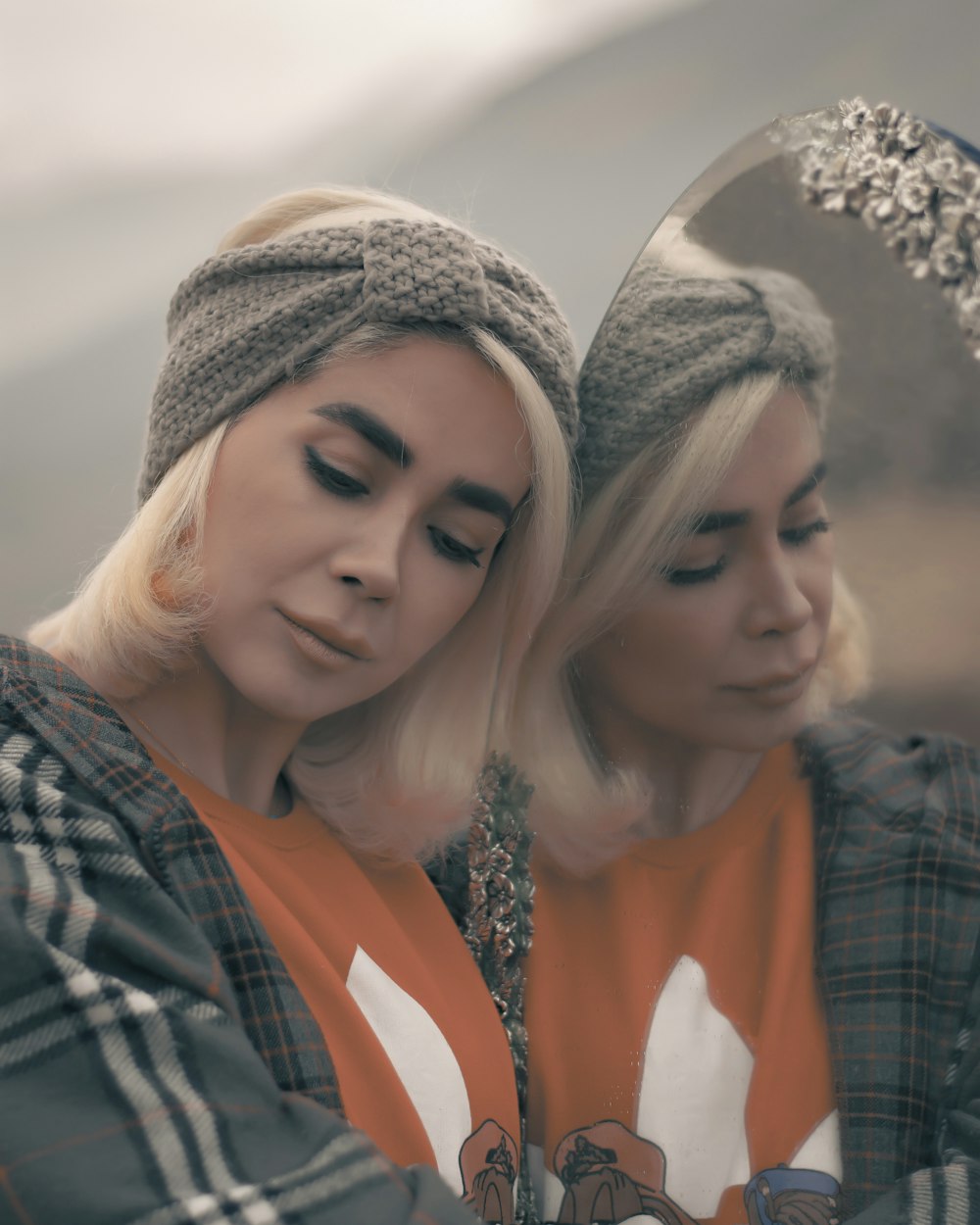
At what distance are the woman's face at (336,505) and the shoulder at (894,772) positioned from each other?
0.39 m

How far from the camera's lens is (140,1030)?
786mm

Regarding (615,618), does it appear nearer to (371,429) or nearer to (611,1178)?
(371,429)

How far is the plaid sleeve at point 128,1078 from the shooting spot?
2.39ft

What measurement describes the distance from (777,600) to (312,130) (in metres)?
0.62

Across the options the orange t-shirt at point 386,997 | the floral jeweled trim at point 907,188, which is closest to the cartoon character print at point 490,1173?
the orange t-shirt at point 386,997

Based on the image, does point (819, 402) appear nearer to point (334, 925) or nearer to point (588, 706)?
point (588, 706)

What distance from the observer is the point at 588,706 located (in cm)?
115

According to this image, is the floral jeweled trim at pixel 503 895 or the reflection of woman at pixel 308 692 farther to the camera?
the floral jeweled trim at pixel 503 895

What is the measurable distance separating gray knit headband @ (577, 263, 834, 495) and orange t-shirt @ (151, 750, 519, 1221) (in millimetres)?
432

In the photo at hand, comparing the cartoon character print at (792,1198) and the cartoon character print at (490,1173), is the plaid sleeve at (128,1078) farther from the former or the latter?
the cartoon character print at (792,1198)

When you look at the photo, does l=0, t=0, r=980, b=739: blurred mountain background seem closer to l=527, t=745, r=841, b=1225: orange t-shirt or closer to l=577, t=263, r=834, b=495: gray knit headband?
l=577, t=263, r=834, b=495: gray knit headband

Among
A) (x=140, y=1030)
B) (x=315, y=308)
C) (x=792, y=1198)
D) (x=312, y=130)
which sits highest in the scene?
(x=312, y=130)

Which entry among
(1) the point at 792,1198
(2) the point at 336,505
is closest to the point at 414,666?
(2) the point at 336,505

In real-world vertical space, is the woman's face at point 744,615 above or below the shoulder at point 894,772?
above
